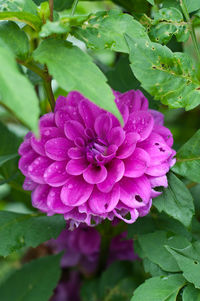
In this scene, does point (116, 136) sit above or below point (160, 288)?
above

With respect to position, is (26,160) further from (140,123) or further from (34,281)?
(34,281)

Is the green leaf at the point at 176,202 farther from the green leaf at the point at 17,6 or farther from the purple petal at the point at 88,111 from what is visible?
the green leaf at the point at 17,6

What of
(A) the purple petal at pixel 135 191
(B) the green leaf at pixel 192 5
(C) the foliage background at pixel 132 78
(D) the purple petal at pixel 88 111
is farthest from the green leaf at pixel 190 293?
(B) the green leaf at pixel 192 5

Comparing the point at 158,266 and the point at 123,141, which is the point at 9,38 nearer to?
the point at 123,141

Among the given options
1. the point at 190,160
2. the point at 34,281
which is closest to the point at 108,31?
the point at 190,160

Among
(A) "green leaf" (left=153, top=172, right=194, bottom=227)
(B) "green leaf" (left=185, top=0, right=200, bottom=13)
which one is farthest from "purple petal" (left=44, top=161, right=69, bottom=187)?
(B) "green leaf" (left=185, top=0, right=200, bottom=13)

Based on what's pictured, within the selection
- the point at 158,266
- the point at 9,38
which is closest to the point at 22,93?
the point at 9,38

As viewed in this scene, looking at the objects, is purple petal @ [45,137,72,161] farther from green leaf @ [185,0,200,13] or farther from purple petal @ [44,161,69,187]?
green leaf @ [185,0,200,13]
